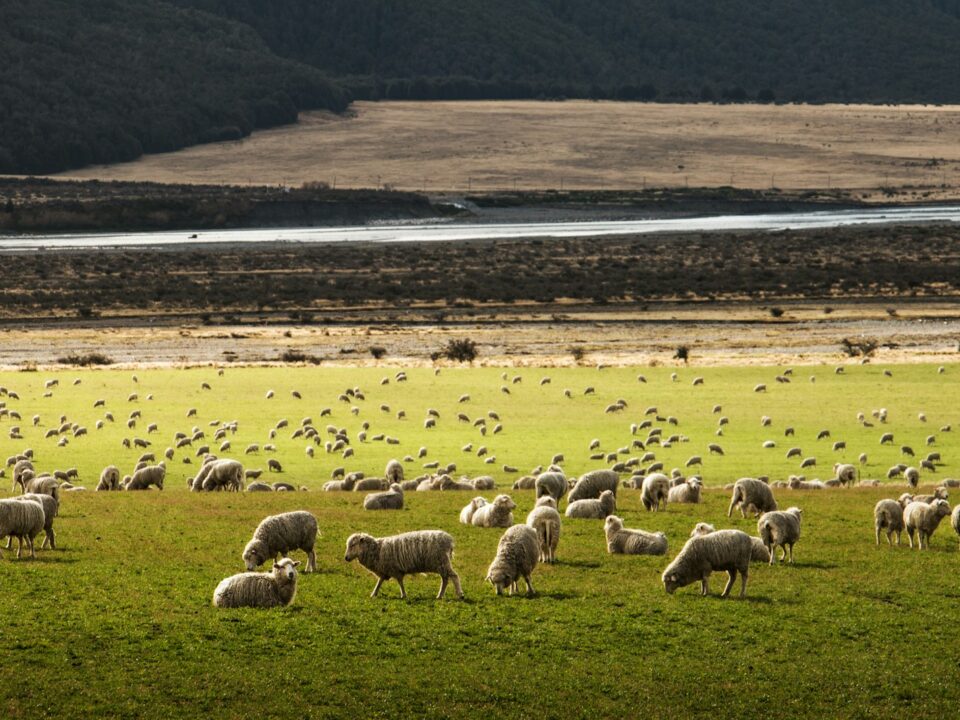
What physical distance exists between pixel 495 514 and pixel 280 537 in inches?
145

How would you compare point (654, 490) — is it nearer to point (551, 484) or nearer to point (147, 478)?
point (551, 484)

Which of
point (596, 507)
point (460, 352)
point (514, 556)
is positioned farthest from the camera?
point (460, 352)

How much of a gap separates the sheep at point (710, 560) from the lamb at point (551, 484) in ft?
16.9

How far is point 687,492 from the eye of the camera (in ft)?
74.6

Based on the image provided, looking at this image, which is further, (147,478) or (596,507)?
(147,478)

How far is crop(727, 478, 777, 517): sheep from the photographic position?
66.9 ft

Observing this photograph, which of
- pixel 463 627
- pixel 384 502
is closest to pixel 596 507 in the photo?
pixel 384 502

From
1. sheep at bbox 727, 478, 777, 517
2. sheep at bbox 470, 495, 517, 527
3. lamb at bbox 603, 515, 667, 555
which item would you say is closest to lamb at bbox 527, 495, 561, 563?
lamb at bbox 603, 515, 667, 555

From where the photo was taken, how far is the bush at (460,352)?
45500 mm

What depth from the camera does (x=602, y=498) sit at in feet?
70.2

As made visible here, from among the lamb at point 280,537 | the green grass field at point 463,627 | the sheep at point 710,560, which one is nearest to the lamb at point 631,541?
the green grass field at point 463,627

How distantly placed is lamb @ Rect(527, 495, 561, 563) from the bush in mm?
26772

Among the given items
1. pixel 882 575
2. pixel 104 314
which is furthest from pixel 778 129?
pixel 882 575

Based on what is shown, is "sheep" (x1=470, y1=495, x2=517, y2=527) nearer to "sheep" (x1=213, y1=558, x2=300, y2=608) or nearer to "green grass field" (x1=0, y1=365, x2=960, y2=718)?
"green grass field" (x1=0, y1=365, x2=960, y2=718)
